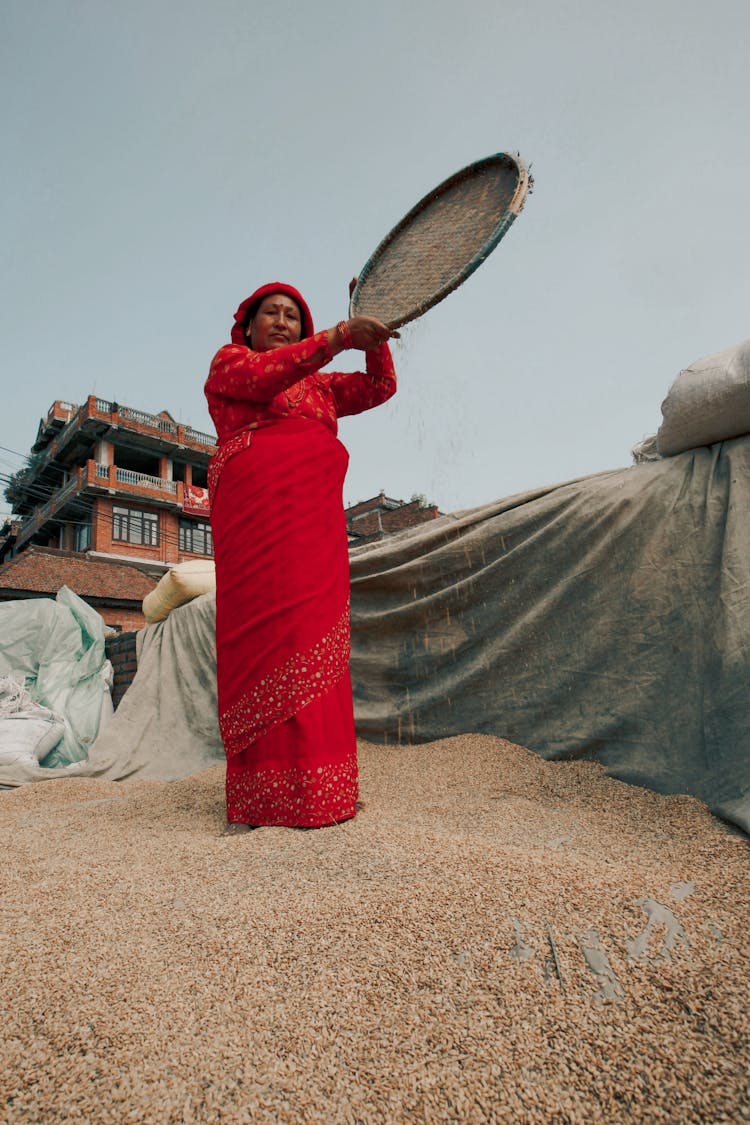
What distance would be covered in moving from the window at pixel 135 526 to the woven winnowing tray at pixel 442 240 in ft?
75.2

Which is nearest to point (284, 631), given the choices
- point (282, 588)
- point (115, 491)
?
point (282, 588)

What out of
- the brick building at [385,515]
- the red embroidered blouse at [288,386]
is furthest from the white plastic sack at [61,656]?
the brick building at [385,515]

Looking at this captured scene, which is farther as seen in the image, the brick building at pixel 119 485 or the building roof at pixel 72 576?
the brick building at pixel 119 485

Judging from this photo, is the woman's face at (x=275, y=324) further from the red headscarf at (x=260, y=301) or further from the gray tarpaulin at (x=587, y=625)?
the gray tarpaulin at (x=587, y=625)

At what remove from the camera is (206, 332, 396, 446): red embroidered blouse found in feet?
5.55

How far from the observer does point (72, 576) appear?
1391 centimetres

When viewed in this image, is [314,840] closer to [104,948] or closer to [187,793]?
[104,948]

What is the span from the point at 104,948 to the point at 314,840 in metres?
0.52

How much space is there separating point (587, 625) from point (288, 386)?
112cm

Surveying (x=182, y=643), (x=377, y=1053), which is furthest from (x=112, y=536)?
(x=377, y=1053)

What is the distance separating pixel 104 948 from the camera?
92 cm

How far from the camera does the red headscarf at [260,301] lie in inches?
80.4

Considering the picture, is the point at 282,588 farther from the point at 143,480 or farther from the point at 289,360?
the point at 143,480

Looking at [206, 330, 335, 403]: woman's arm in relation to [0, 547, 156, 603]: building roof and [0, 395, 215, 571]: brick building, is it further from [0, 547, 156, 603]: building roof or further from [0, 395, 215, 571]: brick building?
[0, 395, 215, 571]: brick building
